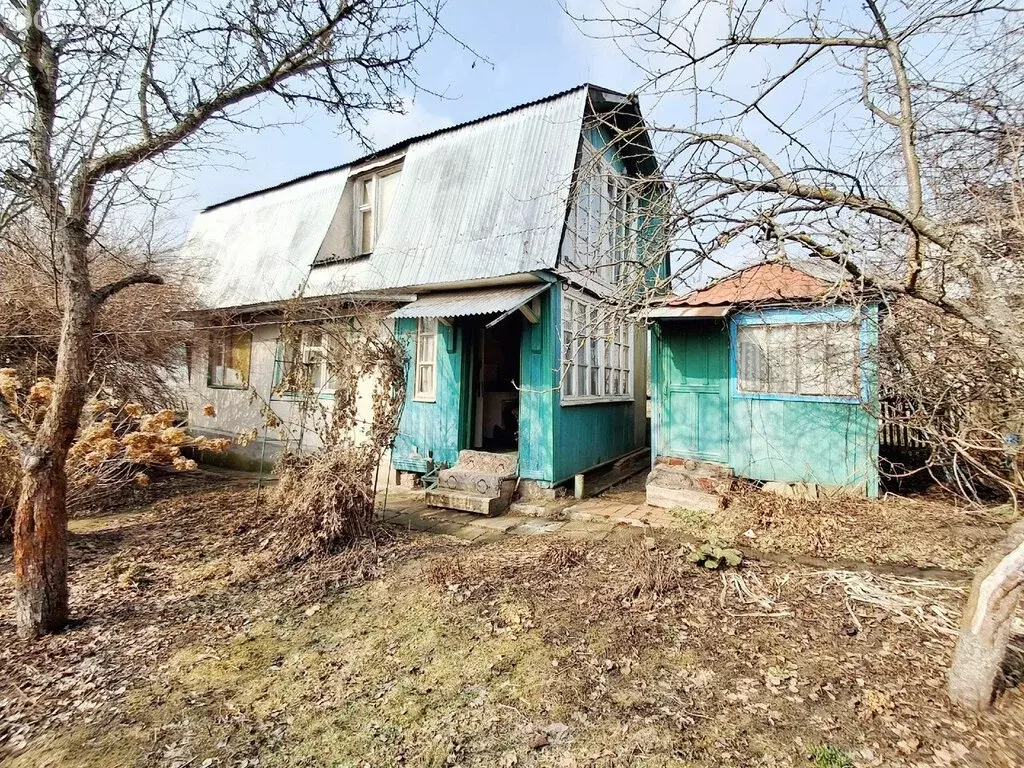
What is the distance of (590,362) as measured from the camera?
8.57m

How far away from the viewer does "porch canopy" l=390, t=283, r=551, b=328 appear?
6.64 m

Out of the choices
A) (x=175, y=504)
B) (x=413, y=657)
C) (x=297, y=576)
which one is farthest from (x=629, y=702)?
(x=175, y=504)

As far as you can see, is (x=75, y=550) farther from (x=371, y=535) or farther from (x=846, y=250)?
(x=846, y=250)

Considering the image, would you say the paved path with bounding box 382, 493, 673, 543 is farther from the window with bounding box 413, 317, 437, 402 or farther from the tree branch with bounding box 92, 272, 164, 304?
the tree branch with bounding box 92, 272, 164, 304

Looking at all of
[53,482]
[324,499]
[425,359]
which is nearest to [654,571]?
[324,499]

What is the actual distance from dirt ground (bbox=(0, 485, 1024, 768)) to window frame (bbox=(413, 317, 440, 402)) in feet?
12.3

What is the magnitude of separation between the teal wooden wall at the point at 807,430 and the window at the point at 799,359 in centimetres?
10

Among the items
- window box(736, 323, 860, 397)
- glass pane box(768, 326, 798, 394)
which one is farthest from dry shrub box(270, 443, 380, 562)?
glass pane box(768, 326, 798, 394)

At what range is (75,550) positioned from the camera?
5188 mm

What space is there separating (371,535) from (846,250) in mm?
4980

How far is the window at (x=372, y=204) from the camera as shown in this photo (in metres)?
9.86

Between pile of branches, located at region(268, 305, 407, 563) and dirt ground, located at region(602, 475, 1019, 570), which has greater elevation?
pile of branches, located at region(268, 305, 407, 563)

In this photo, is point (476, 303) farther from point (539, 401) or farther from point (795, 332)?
point (795, 332)

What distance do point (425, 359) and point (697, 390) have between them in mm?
4492
